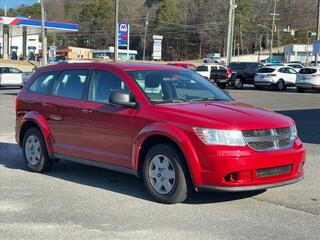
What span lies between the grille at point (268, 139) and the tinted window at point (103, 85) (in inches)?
79.0

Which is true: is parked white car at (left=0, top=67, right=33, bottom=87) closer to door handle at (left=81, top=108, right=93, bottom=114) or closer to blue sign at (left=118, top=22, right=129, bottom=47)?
blue sign at (left=118, top=22, right=129, bottom=47)

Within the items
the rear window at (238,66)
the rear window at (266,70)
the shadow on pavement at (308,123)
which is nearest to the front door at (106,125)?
the shadow on pavement at (308,123)

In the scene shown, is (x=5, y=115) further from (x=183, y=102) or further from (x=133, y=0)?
(x=133, y=0)

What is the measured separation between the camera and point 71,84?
820 cm

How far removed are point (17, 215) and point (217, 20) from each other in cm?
14031

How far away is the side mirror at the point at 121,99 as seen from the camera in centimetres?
693

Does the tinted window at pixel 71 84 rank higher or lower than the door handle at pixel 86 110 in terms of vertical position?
higher

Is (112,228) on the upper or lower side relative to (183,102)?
lower

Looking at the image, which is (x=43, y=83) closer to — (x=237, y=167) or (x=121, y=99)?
(x=121, y=99)

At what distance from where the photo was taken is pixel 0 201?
22.3 ft

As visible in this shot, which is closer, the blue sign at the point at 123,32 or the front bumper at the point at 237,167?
the front bumper at the point at 237,167

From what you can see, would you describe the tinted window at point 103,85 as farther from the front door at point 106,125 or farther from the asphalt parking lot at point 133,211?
the asphalt parking lot at point 133,211

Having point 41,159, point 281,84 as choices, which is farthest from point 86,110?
point 281,84

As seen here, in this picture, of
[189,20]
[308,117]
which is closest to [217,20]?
[189,20]
